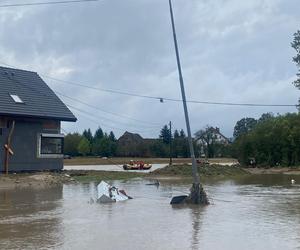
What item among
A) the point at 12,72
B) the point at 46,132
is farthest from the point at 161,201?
the point at 12,72

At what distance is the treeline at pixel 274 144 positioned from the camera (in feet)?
232

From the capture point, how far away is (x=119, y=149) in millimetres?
124312

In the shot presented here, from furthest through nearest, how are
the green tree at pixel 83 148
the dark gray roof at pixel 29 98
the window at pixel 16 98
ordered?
1. the green tree at pixel 83 148
2. the window at pixel 16 98
3. the dark gray roof at pixel 29 98

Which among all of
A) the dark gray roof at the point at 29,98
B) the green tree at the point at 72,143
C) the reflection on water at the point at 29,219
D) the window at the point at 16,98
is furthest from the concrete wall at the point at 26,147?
the green tree at the point at 72,143

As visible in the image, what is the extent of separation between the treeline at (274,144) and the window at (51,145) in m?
37.4

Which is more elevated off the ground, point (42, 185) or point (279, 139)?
point (279, 139)

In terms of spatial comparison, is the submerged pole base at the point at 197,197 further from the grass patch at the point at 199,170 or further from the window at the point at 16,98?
the grass patch at the point at 199,170

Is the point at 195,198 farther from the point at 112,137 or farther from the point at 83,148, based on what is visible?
the point at 112,137

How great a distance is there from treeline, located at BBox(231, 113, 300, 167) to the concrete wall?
39214 mm

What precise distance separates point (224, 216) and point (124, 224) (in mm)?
3721

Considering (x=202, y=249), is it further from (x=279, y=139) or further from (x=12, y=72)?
(x=279, y=139)

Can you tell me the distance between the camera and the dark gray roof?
37.6 meters

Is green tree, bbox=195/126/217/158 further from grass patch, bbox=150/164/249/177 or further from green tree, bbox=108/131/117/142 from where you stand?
grass patch, bbox=150/164/249/177

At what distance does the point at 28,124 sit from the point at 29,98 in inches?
92.6
